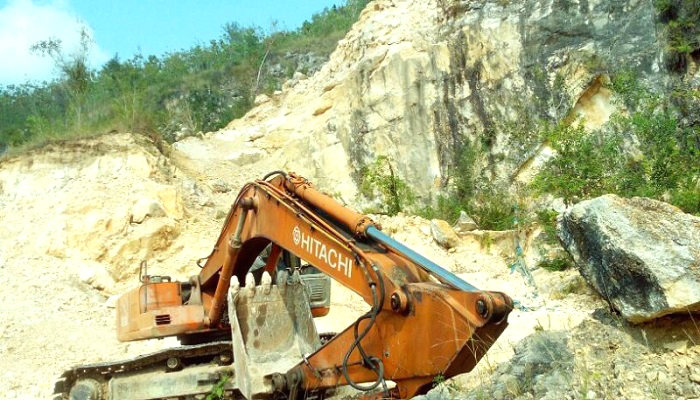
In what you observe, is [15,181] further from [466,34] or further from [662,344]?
[662,344]

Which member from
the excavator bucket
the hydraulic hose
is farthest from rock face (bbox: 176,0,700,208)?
the hydraulic hose

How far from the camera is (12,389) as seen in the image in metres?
10.5

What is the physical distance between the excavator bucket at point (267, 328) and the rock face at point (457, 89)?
11.0 meters

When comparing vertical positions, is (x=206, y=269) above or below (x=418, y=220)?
below

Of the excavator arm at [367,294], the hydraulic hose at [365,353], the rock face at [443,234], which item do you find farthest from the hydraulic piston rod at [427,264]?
the rock face at [443,234]

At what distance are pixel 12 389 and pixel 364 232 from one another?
7295 mm

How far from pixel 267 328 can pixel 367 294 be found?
5.35ft

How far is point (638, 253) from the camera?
5.04 m

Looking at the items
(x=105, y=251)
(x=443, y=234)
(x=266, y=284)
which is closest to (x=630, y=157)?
(x=443, y=234)

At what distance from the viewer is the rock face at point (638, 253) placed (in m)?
4.86

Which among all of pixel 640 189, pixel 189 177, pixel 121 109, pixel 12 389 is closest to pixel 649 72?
pixel 640 189

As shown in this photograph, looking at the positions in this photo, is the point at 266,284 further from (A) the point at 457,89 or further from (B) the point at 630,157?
(A) the point at 457,89

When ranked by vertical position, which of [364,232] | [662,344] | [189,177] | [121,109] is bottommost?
[662,344]

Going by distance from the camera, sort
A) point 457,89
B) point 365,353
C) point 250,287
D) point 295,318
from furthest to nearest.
A: point 457,89 → point 295,318 → point 250,287 → point 365,353
